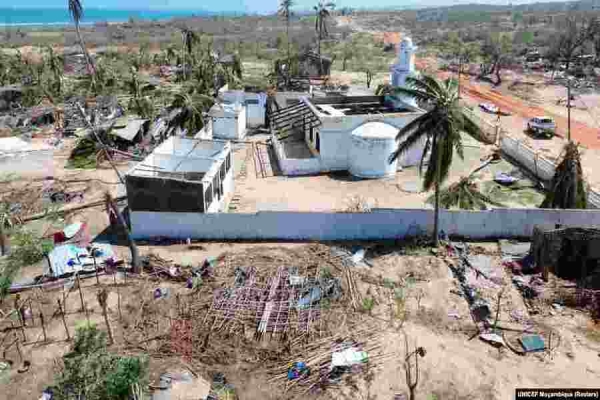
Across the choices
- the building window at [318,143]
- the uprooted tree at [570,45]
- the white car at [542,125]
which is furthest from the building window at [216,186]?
the uprooted tree at [570,45]

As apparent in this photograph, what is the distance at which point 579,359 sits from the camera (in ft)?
56.3

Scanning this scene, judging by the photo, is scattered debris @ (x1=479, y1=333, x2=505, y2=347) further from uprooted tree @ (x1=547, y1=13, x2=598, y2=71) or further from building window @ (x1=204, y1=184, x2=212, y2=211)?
uprooted tree @ (x1=547, y1=13, x2=598, y2=71)

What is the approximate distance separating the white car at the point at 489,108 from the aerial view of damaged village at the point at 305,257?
7.91m

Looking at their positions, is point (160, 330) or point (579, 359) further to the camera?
point (160, 330)

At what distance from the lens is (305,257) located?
2355cm

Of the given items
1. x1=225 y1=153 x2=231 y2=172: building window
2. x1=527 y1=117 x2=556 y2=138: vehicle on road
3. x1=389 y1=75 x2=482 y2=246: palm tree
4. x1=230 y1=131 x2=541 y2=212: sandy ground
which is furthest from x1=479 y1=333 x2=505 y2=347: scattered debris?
x1=527 y1=117 x2=556 y2=138: vehicle on road

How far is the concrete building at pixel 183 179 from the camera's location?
84.5 feet

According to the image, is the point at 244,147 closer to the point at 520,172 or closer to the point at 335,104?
the point at 335,104

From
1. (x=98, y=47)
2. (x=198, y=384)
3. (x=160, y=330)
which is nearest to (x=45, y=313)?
(x=160, y=330)

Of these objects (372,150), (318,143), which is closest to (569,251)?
(372,150)

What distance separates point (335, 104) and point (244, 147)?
8.70m

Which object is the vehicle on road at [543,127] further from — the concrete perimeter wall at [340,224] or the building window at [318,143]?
the concrete perimeter wall at [340,224]

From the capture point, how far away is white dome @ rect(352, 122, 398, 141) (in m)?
34.3

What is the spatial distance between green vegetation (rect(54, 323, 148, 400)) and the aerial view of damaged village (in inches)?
2.3
